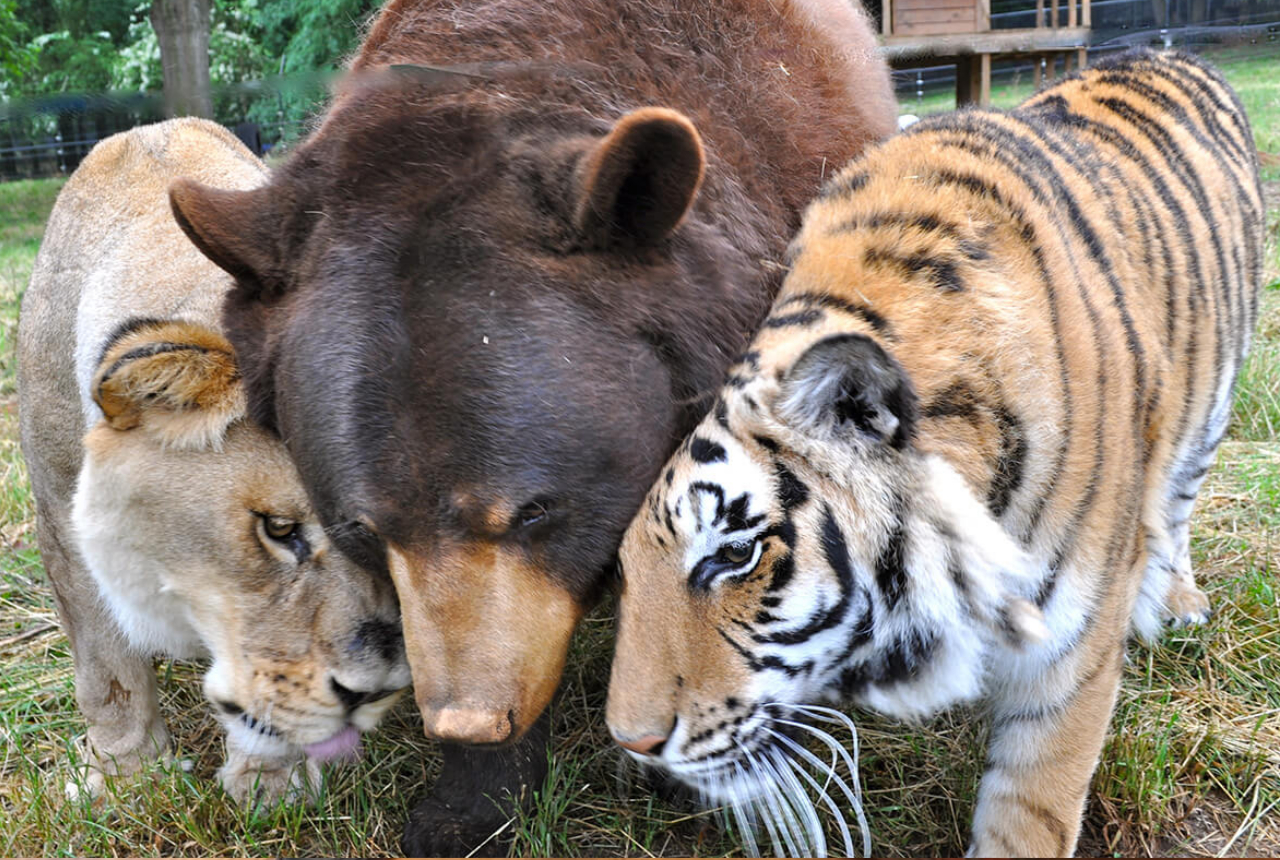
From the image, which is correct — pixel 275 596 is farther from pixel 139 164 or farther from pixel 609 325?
pixel 139 164

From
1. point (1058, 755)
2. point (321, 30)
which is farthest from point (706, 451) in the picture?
point (321, 30)

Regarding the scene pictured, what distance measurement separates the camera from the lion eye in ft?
8.76

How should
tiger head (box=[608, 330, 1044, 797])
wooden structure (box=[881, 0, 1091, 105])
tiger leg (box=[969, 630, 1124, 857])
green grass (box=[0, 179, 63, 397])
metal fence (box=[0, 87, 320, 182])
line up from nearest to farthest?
1. tiger head (box=[608, 330, 1044, 797])
2. tiger leg (box=[969, 630, 1124, 857])
3. metal fence (box=[0, 87, 320, 182])
4. green grass (box=[0, 179, 63, 397])
5. wooden structure (box=[881, 0, 1091, 105])

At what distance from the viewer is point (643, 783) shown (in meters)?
3.07

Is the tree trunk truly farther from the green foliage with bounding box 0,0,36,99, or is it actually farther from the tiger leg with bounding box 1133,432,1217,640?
the tiger leg with bounding box 1133,432,1217,640

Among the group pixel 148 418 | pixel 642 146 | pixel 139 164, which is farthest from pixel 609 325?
pixel 139 164

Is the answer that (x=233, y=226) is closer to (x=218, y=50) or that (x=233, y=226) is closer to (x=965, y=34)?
(x=218, y=50)

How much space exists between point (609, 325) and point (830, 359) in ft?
1.65

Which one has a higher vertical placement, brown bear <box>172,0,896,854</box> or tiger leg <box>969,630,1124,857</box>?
brown bear <box>172,0,896,854</box>

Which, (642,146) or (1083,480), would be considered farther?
(1083,480)

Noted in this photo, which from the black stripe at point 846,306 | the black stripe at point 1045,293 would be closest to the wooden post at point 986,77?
the black stripe at point 1045,293

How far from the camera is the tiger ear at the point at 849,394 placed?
2.01 metres

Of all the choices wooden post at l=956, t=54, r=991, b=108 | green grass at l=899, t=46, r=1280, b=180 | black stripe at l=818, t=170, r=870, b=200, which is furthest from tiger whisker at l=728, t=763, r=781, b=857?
wooden post at l=956, t=54, r=991, b=108

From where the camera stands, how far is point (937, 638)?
7.55 feet
